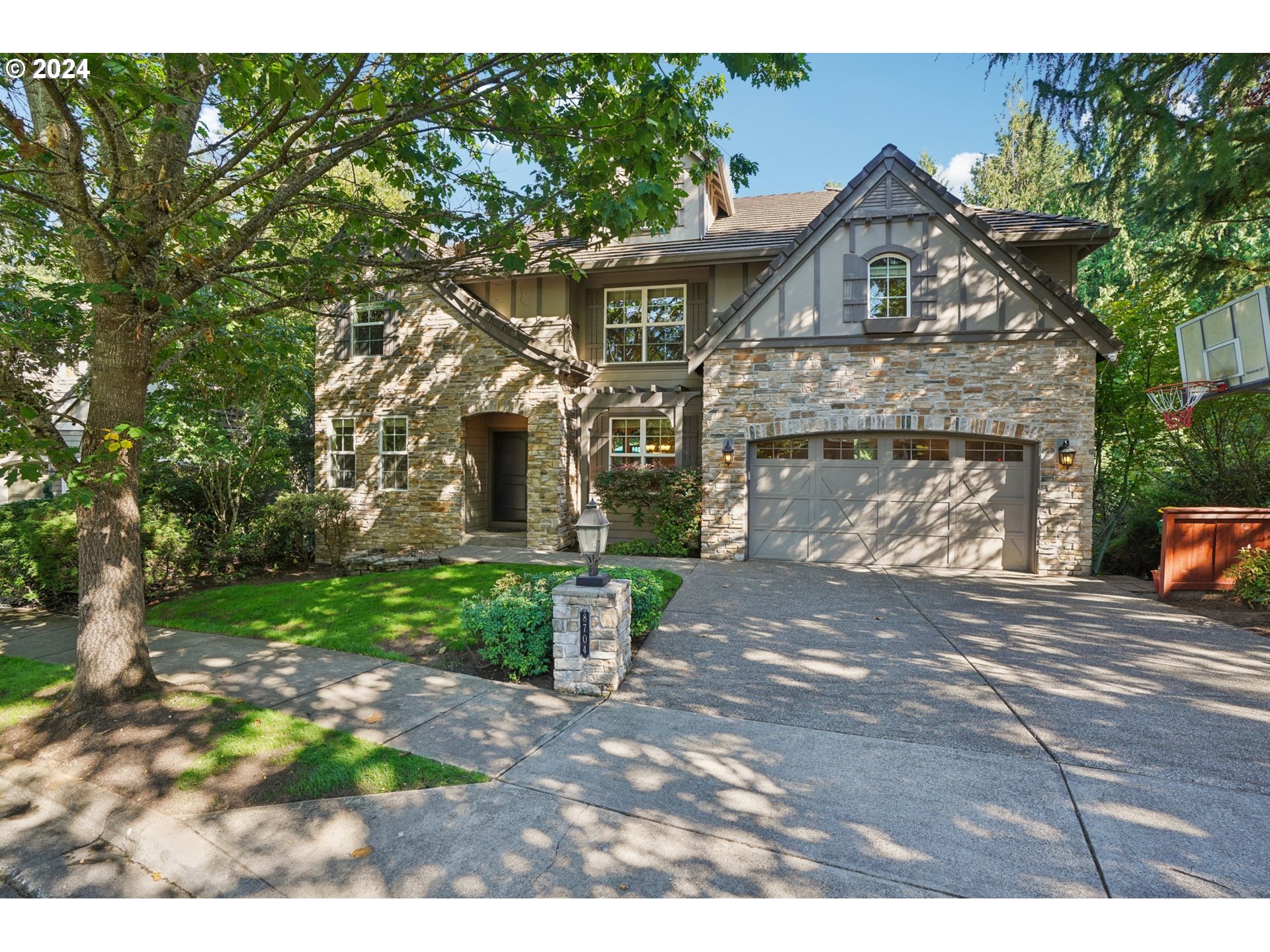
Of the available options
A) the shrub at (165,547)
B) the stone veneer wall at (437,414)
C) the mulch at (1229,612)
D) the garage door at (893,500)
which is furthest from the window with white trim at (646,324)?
the mulch at (1229,612)

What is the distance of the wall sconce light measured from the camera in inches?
390

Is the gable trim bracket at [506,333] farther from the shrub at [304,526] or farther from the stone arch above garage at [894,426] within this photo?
the shrub at [304,526]

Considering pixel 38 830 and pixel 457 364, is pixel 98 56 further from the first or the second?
pixel 457 364

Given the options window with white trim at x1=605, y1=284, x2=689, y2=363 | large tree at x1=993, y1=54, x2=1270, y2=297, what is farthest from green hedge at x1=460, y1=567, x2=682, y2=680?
large tree at x1=993, y1=54, x2=1270, y2=297

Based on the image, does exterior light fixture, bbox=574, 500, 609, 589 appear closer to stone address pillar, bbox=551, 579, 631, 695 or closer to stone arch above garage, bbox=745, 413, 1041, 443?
stone address pillar, bbox=551, 579, 631, 695

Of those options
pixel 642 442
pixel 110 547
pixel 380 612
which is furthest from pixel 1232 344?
pixel 110 547

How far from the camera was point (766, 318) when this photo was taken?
1107 centimetres

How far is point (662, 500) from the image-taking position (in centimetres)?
1195

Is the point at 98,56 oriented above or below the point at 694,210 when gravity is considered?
below

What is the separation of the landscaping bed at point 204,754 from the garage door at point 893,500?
860 centimetres

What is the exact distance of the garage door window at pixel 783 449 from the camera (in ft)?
37.0

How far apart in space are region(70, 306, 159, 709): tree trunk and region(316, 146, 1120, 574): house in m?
6.86

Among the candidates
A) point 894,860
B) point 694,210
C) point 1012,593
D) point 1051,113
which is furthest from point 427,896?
point 694,210

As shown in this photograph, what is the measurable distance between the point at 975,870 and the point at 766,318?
31.5ft
